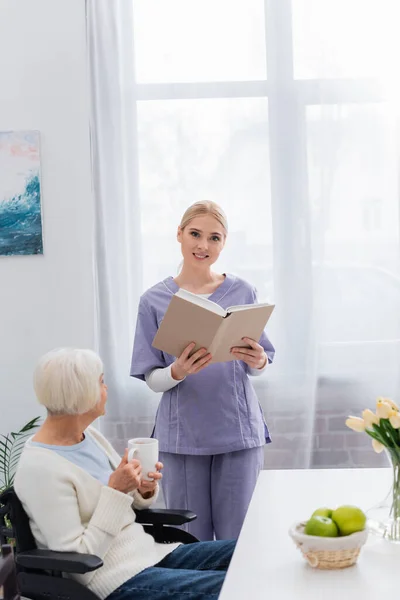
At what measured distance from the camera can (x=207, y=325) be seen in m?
2.46

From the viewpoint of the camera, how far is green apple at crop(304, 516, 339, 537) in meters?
1.51

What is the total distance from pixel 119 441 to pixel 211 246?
1346 mm

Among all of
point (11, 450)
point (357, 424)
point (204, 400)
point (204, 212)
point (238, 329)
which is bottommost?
point (11, 450)

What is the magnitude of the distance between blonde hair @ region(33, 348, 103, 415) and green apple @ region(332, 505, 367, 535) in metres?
0.75

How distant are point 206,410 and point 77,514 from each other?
92cm

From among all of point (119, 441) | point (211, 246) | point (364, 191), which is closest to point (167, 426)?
point (211, 246)

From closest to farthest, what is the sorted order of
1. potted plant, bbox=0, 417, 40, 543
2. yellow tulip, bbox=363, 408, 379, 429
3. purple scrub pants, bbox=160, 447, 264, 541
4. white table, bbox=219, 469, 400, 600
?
white table, bbox=219, 469, 400, 600, yellow tulip, bbox=363, 408, 379, 429, purple scrub pants, bbox=160, 447, 264, 541, potted plant, bbox=0, 417, 40, 543

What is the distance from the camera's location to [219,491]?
271cm

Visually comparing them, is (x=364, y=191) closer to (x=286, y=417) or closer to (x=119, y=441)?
(x=286, y=417)

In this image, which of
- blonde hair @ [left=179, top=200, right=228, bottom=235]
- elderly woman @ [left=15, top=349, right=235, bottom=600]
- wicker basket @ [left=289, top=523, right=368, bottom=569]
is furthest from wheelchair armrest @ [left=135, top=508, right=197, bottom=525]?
blonde hair @ [left=179, top=200, right=228, bottom=235]

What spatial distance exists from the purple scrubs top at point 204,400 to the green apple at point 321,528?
1.20 m

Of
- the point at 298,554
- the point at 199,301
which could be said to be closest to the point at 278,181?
the point at 199,301

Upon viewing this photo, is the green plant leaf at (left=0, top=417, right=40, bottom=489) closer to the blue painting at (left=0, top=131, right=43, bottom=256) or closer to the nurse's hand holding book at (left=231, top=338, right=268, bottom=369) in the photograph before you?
the blue painting at (left=0, top=131, right=43, bottom=256)

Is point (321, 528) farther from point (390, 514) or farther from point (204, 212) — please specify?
point (204, 212)
